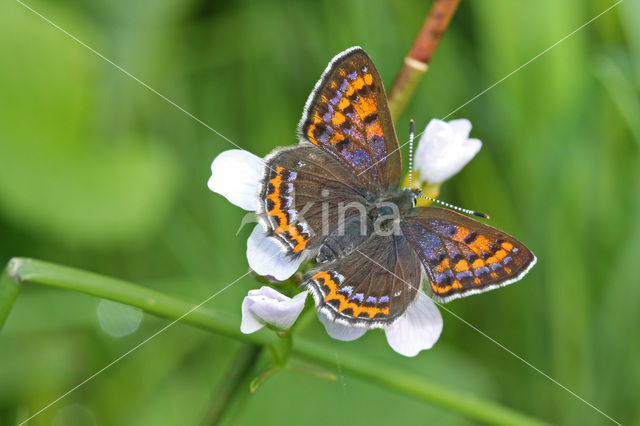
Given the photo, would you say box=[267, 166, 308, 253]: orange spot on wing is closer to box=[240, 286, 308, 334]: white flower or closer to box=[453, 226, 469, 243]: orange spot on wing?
box=[240, 286, 308, 334]: white flower

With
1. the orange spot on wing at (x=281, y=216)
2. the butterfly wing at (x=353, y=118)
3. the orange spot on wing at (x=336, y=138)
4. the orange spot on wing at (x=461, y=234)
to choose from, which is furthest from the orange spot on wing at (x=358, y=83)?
the orange spot on wing at (x=461, y=234)

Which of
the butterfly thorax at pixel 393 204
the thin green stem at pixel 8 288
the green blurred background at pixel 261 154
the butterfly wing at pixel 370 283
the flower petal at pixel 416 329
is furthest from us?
the green blurred background at pixel 261 154

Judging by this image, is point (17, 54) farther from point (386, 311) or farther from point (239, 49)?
point (386, 311)

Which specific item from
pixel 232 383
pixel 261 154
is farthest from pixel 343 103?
pixel 261 154

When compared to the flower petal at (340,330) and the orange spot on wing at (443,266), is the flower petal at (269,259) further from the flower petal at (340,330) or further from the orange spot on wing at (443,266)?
the orange spot on wing at (443,266)

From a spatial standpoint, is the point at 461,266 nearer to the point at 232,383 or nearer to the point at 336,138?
the point at 336,138

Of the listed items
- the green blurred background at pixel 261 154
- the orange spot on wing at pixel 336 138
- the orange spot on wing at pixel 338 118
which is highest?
the orange spot on wing at pixel 338 118
